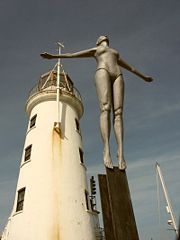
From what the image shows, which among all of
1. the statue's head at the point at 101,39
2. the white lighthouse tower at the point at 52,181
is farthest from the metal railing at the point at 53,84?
the statue's head at the point at 101,39

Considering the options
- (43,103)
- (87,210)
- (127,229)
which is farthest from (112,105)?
(43,103)

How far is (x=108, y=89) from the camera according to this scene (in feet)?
14.5

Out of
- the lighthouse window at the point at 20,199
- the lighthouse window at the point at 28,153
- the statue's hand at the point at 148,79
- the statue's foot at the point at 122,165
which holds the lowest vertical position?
the statue's foot at the point at 122,165

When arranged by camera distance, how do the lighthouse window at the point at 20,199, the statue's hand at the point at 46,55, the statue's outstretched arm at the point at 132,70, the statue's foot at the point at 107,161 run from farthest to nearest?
the lighthouse window at the point at 20,199 < the statue's outstretched arm at the point at 132,70 < the statue's hand at the point at 46,55 < the statue's foot at the point at 107,161

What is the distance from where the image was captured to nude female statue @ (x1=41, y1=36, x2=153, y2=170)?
4.23 m

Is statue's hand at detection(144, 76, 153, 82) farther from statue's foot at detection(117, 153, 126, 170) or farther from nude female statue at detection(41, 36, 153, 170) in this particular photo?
statue's foot at detection(117, 153, 126, 170)

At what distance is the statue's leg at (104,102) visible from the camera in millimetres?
4230

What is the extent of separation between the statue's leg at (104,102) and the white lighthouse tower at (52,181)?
1042 cm

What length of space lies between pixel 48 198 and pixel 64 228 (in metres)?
1.75

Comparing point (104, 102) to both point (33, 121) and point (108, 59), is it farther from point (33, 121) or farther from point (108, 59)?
point (33, 121)

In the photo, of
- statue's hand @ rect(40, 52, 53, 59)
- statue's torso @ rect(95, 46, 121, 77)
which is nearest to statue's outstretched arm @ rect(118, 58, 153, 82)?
statue's torso @ rect(95, 46, 121, 77)

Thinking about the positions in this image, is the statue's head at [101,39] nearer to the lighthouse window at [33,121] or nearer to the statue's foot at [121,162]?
the statue's foot at [121,162]

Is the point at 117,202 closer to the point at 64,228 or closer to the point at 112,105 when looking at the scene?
the point at 112,105

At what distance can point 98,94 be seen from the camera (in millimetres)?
4449
